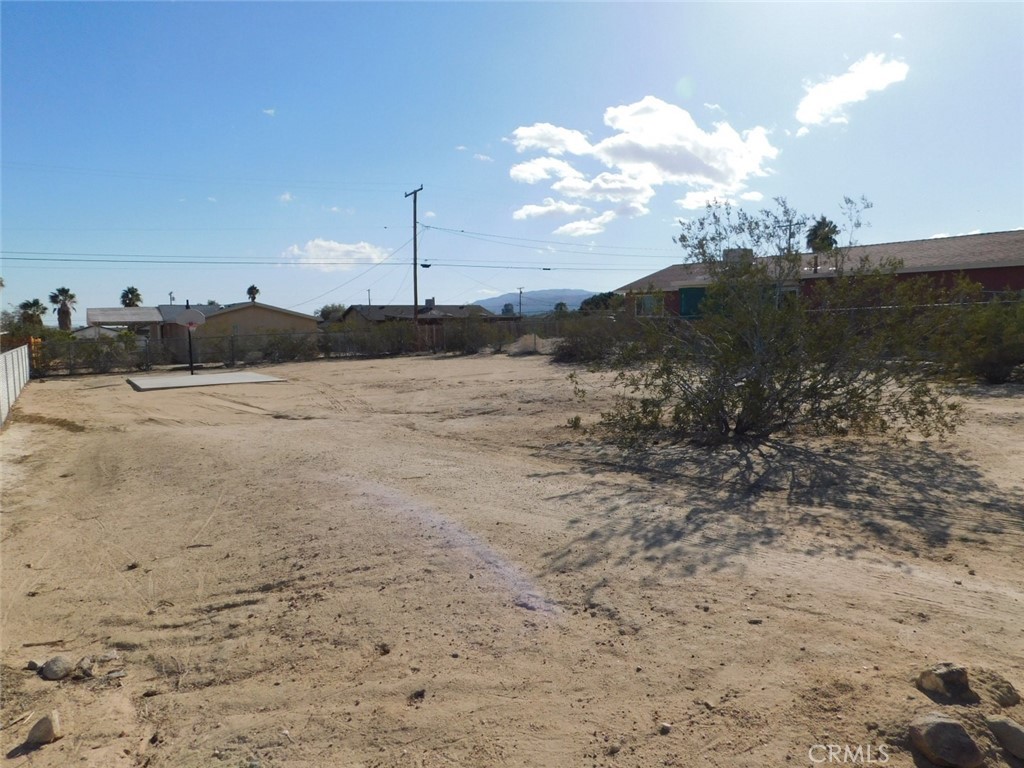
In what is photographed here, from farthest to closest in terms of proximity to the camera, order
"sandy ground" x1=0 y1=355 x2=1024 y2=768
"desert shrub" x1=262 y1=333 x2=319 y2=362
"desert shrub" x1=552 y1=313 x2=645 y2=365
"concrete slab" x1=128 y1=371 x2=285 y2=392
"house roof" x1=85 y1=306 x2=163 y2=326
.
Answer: "house roof" x1=85 y1=306 x2=163 y2=326, "desert shrub" x1=262 y1=333 x2=319 y2=362, "desert shrub" x1=552 y1=313 x2=645 y2=365, "concrete slab" x1=128 y1=371 x2=285 y2=392, "sandy ground" x1=0 y1=355 x2=1024 y2=768

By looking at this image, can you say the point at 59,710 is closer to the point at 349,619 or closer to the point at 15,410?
the point at 349,619

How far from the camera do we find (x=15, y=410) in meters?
18.6

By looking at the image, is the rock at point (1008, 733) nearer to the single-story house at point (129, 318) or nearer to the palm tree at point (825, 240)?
the palm tree at point (825, 240)

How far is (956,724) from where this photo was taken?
3297mm

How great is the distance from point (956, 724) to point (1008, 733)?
25 cm

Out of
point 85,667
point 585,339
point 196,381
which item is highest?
point 585,339

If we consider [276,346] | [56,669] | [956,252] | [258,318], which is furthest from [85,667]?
[258,318]

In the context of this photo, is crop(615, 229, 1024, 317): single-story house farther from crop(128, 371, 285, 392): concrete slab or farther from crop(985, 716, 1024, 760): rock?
crop(985, 716, 1024, 760): rock

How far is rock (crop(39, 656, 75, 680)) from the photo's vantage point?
184 inches

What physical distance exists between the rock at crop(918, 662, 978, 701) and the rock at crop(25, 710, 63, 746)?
4.50m

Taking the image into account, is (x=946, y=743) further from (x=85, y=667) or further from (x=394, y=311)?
(x=394, y=311)

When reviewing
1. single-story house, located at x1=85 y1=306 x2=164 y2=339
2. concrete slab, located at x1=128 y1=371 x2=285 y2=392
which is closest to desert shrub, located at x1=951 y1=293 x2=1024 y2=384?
concrete slab, located at x1=128 y1=371 x2=285 y2=392

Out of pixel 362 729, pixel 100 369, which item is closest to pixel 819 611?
pixel 362 729

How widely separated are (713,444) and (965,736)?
8132 millimetres
